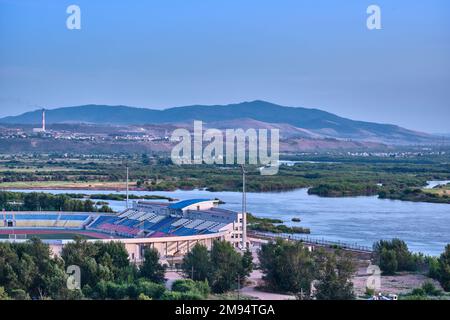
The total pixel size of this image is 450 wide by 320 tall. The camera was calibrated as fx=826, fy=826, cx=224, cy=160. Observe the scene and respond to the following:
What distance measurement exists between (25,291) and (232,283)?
1958mm

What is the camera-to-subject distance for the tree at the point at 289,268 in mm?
7621

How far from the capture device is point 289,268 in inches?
309

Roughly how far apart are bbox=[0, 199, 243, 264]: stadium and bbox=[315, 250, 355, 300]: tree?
2.95 metres

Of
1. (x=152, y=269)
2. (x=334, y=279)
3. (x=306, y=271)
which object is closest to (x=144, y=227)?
(x=152, y=269)

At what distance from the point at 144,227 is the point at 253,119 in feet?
257

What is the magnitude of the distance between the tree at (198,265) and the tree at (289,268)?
61 cm

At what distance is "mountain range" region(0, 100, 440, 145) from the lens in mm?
85562

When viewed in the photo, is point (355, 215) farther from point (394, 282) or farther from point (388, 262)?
point (394, 282)
